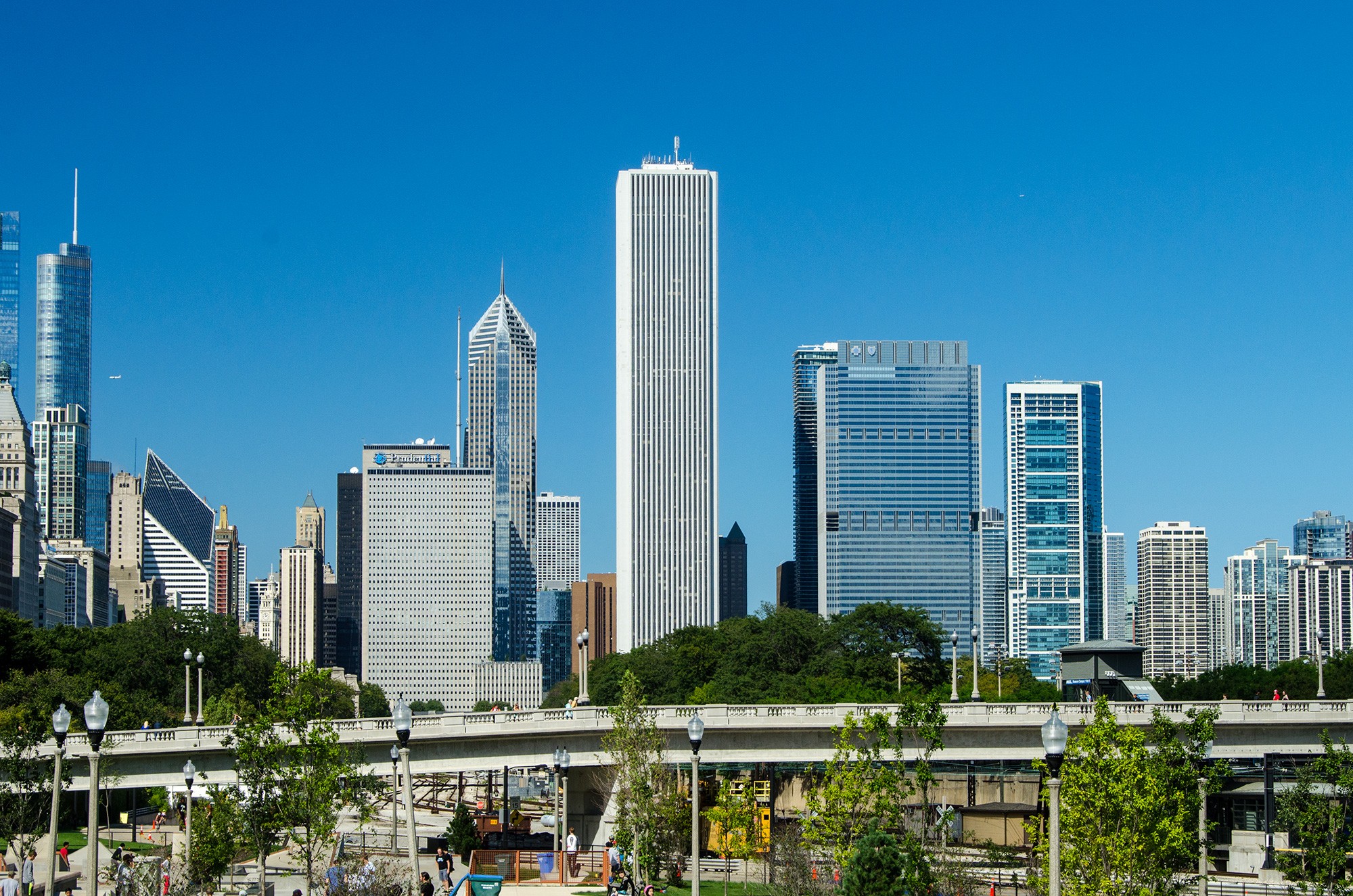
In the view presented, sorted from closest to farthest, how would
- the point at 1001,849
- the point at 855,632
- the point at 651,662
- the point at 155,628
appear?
the point at 1001,849
the point at 155,628
the point at 855,632
the point at 651,662

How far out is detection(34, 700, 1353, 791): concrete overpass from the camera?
69688mm

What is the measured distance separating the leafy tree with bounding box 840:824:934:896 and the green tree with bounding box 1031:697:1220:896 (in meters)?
3.48

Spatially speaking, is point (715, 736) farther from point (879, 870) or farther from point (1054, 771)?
point (1054, 771)

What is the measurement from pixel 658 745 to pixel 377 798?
583 inches

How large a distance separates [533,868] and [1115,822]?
25878 millimetres

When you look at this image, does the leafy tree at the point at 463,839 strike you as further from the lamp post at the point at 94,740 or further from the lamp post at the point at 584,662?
the lamp post at the point at 94,740

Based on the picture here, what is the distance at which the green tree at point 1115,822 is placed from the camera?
3778 centimetres

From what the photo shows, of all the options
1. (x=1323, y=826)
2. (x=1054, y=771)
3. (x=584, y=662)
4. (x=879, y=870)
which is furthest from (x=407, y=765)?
(x=584, y=662)

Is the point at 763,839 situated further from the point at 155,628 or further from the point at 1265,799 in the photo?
the point at 155,628

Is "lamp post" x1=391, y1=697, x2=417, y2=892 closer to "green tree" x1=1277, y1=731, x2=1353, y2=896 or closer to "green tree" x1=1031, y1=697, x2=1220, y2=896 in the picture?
"green tree" x1=1031, y1=697, x2=1220, y2=896

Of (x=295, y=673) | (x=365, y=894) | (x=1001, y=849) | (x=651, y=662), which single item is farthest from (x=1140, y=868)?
(x=651, y=662)

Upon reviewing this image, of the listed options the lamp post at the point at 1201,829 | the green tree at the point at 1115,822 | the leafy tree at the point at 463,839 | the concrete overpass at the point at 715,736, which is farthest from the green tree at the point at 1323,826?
the leafy tree at the point at 463,839

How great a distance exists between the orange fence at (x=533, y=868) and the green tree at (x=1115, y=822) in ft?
71.9

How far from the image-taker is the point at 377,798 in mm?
47562
